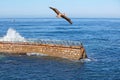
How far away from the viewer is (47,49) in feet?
262

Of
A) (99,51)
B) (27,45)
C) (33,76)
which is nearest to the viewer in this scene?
(33,76)

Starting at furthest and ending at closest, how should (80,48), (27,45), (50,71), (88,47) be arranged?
(88,47) → (27,45) → (80,48) → (50,71)

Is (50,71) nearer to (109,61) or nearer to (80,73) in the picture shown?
(80,73)

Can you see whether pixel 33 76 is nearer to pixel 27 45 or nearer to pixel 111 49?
pixel 27 45

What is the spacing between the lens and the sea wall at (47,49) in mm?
76006

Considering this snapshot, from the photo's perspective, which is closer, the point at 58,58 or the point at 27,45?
the point at 58,58

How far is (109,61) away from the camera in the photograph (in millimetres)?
76812

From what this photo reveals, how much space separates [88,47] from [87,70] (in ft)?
119

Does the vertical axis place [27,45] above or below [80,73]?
above

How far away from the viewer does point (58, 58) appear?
7731 centimetres

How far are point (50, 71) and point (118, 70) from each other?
15526mm

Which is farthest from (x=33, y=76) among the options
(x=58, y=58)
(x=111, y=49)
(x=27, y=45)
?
(x=111, y=49)

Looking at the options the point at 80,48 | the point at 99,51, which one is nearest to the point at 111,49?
the point at 99,51

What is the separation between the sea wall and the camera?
7601 cm
